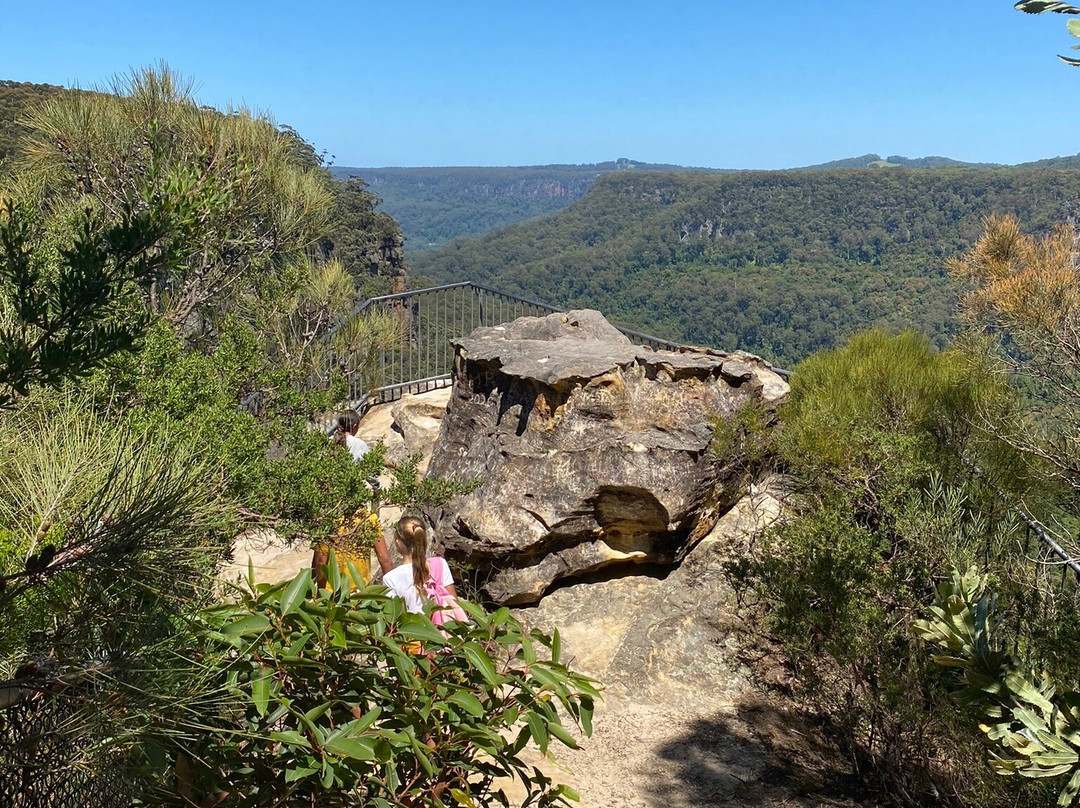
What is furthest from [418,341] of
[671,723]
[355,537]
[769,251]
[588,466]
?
[769,251]

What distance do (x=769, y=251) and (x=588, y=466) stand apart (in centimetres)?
7218

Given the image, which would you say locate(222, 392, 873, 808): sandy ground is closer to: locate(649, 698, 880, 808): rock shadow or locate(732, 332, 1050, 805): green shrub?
locate(649, 698, 880, 808): rock shadow

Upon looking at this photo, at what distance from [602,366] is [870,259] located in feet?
203

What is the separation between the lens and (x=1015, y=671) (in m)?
3.27

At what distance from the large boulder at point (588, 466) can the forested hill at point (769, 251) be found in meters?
28.9

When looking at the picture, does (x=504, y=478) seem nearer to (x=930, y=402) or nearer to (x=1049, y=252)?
(x=930, y=402)

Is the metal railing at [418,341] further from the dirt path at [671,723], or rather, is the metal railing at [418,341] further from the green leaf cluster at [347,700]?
the green leaf cluster at [347,700]

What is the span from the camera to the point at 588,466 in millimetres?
6453

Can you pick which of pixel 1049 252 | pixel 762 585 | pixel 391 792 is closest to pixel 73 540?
pixel 391 792

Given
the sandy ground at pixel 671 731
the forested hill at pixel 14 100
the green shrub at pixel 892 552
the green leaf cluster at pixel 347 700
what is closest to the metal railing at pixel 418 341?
the green shrub at pixel 892 552

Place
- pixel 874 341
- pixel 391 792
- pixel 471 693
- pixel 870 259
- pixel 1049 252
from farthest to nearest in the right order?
pixel 870 259, pixel 1049 252, pixel 874 341, pixel 471 693, pixel 391 792

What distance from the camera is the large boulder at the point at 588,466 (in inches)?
252

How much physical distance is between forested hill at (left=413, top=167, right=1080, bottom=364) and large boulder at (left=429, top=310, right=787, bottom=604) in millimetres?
28860

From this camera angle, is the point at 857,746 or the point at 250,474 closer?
the point at 250,474
